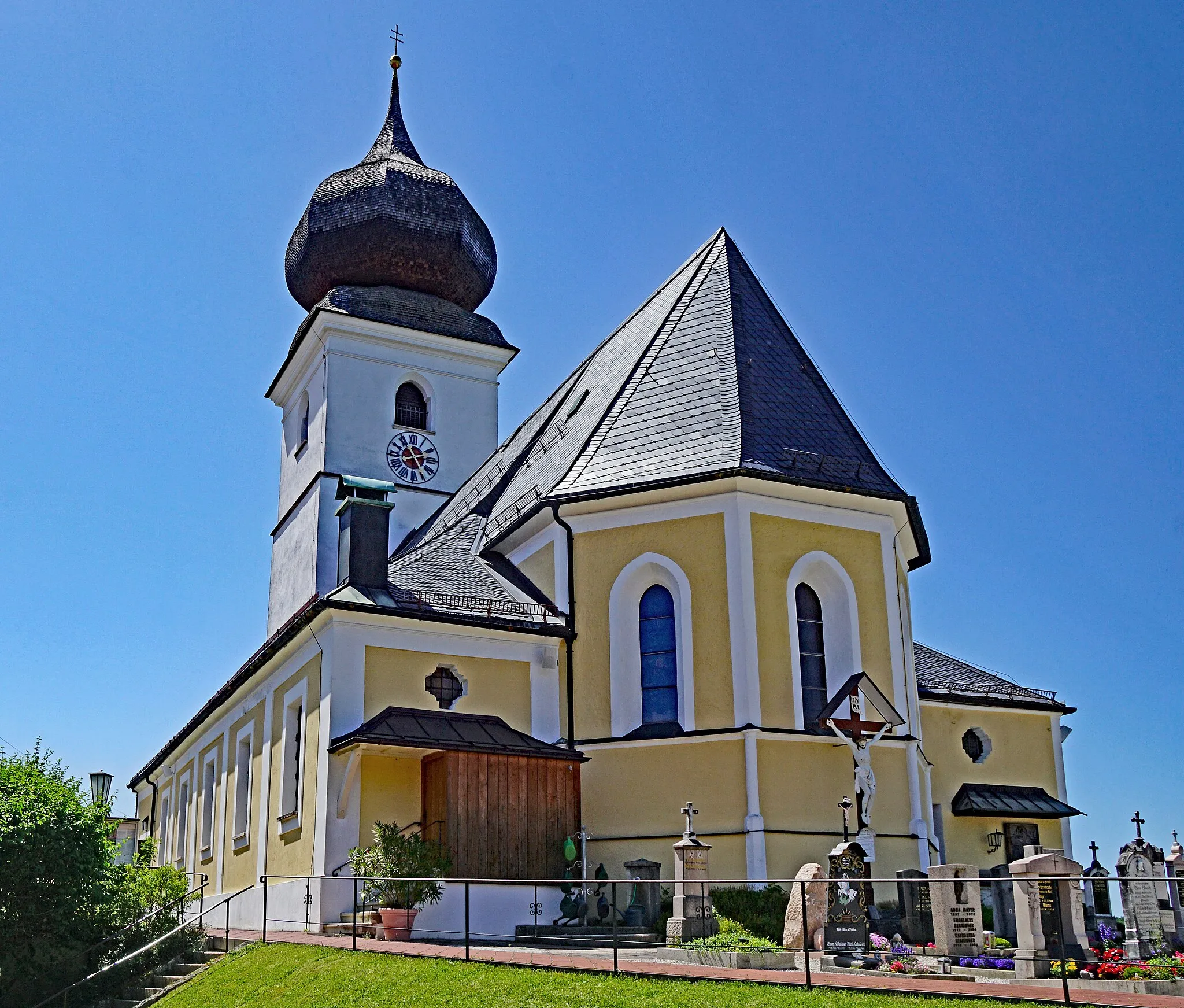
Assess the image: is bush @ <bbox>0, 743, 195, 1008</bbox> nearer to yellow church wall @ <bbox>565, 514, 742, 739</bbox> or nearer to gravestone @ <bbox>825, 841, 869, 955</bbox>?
yellow church wall @ <bbox>565, 514, 742, 739</bbox>

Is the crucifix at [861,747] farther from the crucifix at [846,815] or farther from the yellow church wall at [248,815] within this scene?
the yellow church wall at [248,815]

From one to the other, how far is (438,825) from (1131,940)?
943 cm

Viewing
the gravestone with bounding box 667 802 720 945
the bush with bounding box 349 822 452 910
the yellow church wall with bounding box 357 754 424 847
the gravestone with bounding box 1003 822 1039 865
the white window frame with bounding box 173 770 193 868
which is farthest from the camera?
the white window frame with bounding box 173 770 193 868

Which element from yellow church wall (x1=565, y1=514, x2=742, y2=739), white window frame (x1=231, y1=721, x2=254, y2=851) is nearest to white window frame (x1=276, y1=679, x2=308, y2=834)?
white window frame (x1=231, y1=721, x2=254, y2=851)

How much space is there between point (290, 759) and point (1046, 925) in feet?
43.4

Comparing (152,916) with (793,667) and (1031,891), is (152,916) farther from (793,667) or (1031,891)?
(1031,891)

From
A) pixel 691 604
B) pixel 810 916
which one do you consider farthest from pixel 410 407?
pixel 810 916

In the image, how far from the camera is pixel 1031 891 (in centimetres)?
1252

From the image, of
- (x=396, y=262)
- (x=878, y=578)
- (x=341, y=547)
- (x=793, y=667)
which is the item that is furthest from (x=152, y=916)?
(x=396, y=262)

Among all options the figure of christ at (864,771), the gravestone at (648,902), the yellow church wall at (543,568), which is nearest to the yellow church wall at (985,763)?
the figure of christ at (864,771)

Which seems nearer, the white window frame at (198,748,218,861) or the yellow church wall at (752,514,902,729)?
the yellow church wall at (752,514,902,729)

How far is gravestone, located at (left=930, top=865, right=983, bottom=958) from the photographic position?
1362 centimetres

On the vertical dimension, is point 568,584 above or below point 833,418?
below

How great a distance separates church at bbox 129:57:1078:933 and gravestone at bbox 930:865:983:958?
5.26 meters
